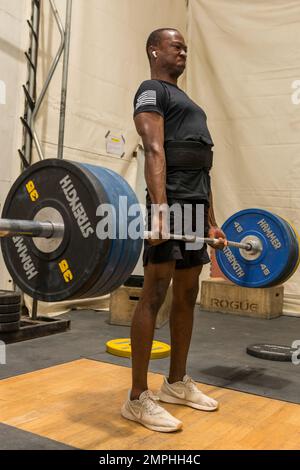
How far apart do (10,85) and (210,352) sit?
219 cm

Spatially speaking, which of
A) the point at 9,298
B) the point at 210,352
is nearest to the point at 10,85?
the point at 9,298

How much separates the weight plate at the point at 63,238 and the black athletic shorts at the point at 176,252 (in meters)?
0.40

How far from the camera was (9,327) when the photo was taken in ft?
9.71

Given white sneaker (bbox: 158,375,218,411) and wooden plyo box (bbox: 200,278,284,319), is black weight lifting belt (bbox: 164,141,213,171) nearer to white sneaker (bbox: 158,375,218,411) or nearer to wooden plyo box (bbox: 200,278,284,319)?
white sneaker (bbox: 158,375,218,411)

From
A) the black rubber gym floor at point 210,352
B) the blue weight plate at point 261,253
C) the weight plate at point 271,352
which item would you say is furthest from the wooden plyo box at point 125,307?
the blue weight plate at point 261,253

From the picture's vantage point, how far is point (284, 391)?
7.37 feet

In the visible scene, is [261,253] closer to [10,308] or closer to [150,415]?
[150,415]

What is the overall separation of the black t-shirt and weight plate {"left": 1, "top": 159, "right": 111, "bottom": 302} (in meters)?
0.48

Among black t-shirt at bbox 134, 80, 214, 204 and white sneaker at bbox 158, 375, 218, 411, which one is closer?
black t-shirt at bbox 134, 80, 214, 204

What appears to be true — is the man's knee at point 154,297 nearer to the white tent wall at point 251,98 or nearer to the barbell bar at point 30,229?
the barbell bar at point 30,229

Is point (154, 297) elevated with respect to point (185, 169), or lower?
lower

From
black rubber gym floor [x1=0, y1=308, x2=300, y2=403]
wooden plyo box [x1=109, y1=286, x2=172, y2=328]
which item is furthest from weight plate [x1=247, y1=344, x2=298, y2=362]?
wooden plyo box [x1=109, y1=286, x2=172, y2=328]

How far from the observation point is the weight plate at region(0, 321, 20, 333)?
293cm
